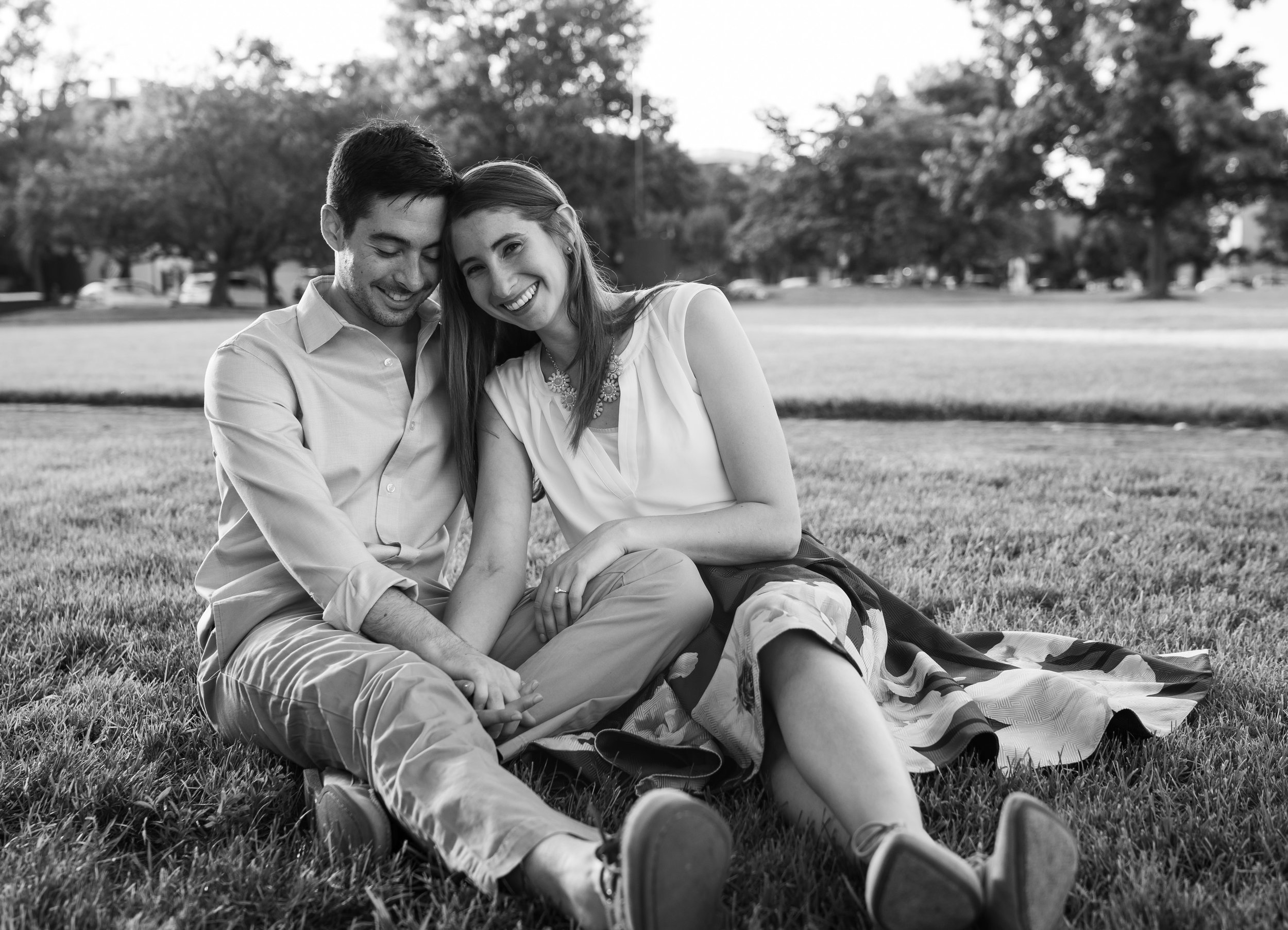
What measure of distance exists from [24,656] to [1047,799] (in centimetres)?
276

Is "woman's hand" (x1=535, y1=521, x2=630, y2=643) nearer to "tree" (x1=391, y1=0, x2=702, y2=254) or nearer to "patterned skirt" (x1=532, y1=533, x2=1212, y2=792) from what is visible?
"patterned skirt" (x1=532, y1=533, x2=1212, y2=792)

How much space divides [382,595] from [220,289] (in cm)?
4185

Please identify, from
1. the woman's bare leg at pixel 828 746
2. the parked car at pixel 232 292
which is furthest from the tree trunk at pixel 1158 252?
the woman's bare leg at pixel 828 746

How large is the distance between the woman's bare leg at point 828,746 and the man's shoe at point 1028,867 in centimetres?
21

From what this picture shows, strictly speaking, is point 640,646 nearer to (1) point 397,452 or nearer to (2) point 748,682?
(2) point 748,682

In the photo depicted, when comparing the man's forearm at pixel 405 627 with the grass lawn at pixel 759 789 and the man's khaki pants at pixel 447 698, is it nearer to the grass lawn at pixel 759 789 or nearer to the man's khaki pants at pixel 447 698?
the man's khaki pants at pixel 447 698

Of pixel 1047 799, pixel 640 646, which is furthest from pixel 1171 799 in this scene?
pixel 640 646

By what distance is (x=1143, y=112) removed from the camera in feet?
121

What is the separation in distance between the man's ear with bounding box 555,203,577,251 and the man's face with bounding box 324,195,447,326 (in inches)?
11.3

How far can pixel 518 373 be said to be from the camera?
2.96 meters

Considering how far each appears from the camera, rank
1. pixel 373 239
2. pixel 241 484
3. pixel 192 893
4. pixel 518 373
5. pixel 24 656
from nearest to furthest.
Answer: pixel 192 893
pixel 241 484
pixel 373 239
pixel 518 373
pixel 24 656

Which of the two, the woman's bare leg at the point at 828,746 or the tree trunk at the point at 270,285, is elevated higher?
the woman's bare leg at the point at 828,746

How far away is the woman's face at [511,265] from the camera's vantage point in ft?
8.82

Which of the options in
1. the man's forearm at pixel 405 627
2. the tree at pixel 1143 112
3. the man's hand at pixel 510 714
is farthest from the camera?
the tree at pixel 1143 112
